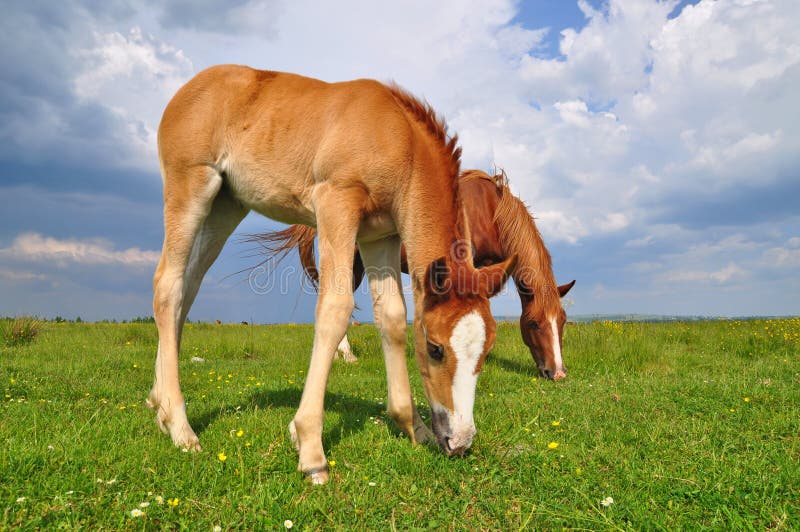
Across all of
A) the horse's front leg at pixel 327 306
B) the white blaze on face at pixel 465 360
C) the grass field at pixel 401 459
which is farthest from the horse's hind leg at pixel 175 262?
the white blaze on face at pixel 465 360

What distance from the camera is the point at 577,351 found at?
933cm

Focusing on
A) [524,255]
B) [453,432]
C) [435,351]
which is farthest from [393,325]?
[524,255]

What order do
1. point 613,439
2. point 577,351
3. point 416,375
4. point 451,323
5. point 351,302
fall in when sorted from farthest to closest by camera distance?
point 577,351
point 416,375
point 613,439
point 351,302
point 451,323

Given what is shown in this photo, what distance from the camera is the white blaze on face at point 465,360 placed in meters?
3.53

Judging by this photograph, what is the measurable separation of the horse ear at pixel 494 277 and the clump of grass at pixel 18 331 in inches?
414

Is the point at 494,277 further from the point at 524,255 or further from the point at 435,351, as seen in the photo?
the point at 524,255

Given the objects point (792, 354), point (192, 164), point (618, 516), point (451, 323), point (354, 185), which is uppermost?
point (192, 164)

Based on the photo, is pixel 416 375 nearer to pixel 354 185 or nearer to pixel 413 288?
pixel 413 288

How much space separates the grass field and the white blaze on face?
0.43m

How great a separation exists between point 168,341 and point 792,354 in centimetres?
1098

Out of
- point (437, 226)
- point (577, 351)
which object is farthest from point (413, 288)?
point (577, 351)

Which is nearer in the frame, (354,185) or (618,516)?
(618,516)

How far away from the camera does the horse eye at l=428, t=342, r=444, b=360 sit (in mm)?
3717

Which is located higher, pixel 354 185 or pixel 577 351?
pixel 354 185
